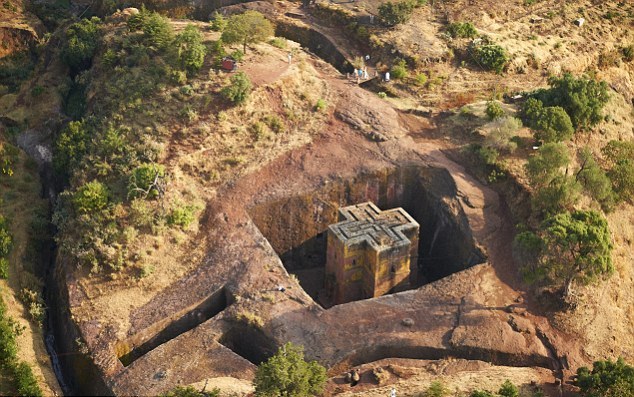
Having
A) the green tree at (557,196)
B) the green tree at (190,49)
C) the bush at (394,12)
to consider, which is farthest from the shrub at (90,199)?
the bush at (394,12)

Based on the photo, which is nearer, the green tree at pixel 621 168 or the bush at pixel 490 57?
the green tree at pixel 621 168

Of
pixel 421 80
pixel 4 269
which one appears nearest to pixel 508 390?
pixel 4 269

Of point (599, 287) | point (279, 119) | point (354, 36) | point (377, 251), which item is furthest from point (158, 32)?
point (599, 287)

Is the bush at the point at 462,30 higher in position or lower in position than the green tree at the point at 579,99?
higher

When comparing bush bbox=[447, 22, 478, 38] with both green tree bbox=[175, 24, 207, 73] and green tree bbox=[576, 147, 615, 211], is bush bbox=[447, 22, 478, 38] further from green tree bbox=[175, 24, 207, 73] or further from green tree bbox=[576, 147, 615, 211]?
green tree bbox=[175, 24, 207, 73]

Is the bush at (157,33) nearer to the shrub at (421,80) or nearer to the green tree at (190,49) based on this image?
the green tree at (190,49)
